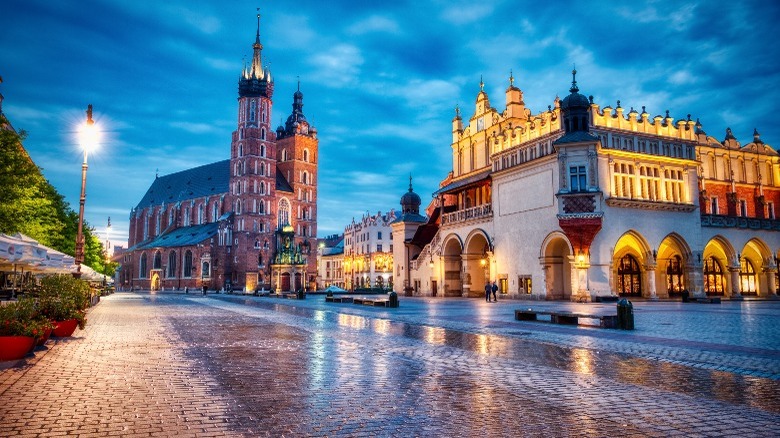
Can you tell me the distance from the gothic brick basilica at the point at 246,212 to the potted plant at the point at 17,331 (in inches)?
2850

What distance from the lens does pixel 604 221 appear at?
3809 centimetres

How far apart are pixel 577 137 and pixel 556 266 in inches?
380

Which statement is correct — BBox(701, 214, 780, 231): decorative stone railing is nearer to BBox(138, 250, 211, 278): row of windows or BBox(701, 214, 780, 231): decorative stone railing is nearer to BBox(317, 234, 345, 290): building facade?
BBox(138, 250, 211, 278): row of windows

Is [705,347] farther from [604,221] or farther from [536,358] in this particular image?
[604,221]

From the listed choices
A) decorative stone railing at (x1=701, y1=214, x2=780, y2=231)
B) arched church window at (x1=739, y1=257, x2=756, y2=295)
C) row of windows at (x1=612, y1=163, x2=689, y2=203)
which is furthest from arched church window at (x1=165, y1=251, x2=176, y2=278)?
arched church window at (x1=739, y1=257, x2=756, y2=295)

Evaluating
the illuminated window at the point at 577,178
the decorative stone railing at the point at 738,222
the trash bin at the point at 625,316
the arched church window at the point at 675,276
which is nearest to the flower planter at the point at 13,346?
the trash bin at the point at 625,316

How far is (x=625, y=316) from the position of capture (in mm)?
17781

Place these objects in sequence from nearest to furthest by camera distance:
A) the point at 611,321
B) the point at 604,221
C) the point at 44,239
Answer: the point at 611,321
the point at 44,239
the point at 604,221

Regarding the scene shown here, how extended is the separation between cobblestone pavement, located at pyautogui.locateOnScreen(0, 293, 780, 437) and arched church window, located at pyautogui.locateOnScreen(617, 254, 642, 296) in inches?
1119

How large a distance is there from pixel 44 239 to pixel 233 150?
66715 millimetres

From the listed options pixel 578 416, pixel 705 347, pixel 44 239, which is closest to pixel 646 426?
pixel 578 416

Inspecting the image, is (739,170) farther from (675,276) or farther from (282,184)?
(282,184)

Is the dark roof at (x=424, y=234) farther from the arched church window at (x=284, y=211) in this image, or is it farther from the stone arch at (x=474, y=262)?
the arched church window at (x=284, y=211)

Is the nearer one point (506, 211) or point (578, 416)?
point (578, 416)
